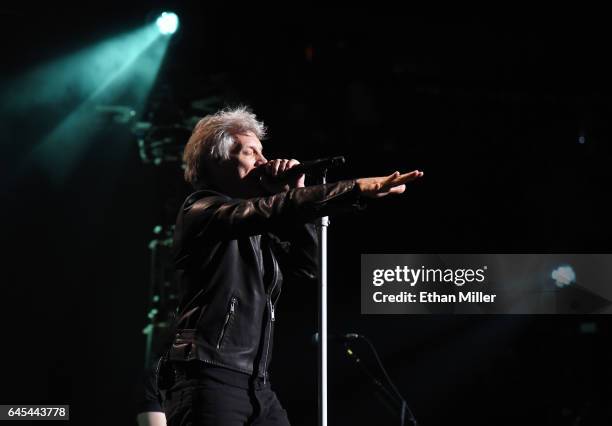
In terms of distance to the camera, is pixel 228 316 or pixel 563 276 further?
pixel 563 276

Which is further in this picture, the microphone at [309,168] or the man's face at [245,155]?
the man's face at [245,155]

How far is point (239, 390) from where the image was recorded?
2076 mm

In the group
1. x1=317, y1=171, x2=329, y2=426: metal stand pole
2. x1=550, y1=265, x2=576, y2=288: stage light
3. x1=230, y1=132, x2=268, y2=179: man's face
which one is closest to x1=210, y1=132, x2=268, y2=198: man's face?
x1=230, y1=132, x2=268, y2=179: man's face

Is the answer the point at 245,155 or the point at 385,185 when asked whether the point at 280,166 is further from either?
the point at 385,185

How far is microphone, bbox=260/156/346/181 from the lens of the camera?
216 centimetres

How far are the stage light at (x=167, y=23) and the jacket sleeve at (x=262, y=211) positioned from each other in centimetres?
286

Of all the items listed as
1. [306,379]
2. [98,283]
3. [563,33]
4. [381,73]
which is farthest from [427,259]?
[98,283]

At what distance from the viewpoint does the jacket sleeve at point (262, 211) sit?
1.94 meters

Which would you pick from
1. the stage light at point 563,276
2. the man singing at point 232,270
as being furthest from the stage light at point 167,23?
the stage light at point 563,276

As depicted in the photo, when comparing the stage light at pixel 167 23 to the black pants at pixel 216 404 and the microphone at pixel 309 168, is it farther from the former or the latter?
the black pants at pixel 216 404

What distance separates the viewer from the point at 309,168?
2.23m

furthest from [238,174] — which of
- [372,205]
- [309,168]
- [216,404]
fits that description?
[372,205]

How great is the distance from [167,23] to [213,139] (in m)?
2.59

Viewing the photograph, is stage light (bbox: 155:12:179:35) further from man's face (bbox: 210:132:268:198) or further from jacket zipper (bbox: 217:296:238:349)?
jacket zipper (bbox: 217:296:238:349)
